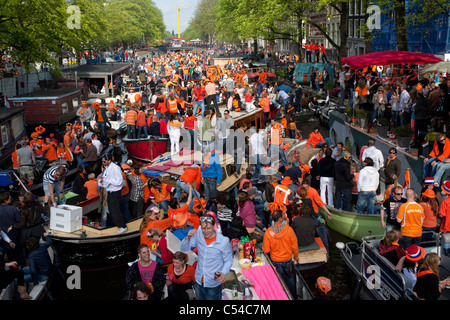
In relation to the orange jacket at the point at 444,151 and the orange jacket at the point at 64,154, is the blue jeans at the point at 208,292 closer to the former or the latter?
the orange jacket at the point at 444,151

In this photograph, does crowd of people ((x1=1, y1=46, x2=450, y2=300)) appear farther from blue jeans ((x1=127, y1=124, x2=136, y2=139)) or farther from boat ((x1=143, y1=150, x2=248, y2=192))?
boat ((x1=143, y1=150, x2=248, y2=192))

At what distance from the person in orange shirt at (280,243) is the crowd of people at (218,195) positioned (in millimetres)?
17

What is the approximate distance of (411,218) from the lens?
8289 millimetres

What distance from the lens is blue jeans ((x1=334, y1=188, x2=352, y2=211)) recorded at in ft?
37.7

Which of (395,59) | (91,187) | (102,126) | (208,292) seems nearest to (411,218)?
(208,292)

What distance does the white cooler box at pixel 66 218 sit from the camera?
1020cm

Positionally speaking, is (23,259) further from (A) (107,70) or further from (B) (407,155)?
(A) (107,70)

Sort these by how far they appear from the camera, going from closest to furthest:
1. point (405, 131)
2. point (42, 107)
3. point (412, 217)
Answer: point (412, 217) < point (405, 131) < point (42, 107)

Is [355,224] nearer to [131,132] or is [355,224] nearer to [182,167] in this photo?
[182,167]

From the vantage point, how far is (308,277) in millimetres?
9844

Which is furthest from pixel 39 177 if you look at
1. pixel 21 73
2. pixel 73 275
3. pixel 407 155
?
pixel 21 73

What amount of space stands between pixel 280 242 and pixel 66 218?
5.19m

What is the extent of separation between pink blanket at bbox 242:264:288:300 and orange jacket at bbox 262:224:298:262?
277 millimetres

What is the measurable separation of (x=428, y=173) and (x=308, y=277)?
5.00 m
